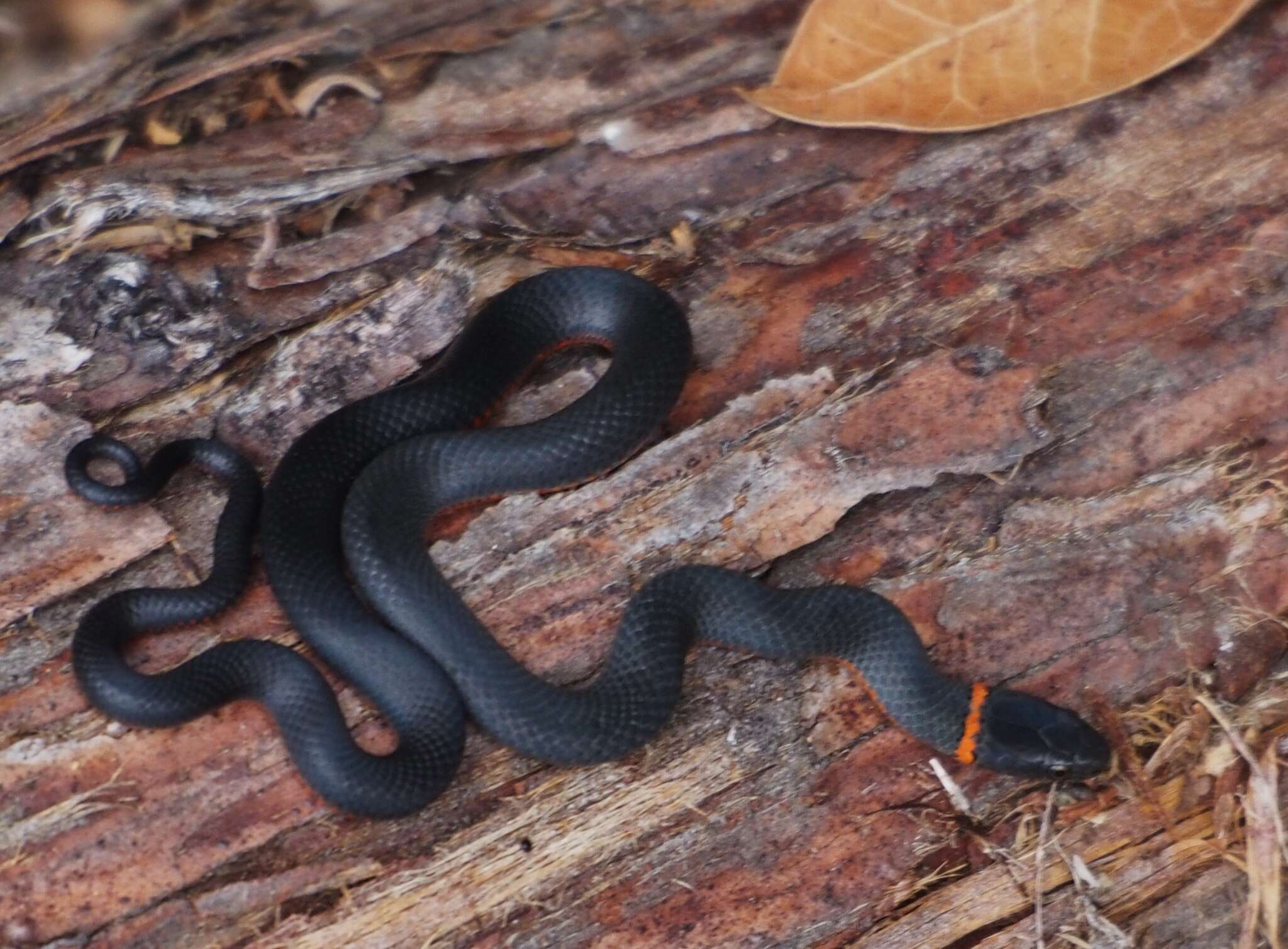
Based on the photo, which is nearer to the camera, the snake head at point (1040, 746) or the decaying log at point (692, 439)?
the decaying log at point (692, 439)

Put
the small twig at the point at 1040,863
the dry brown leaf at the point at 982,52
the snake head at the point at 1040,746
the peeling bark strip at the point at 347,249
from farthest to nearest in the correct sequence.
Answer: the peeling bark strip at the point at 347,249, the dry brown leaf at the point at 982,52, the snake head at the point at 1040,746, the small twig at the point at 1040,863

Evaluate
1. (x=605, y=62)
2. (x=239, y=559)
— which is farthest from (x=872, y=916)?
(x=605, y=62)

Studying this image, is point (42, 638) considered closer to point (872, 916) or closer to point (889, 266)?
point (872, 916)

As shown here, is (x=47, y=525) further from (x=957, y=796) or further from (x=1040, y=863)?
(x=1040, y=863)

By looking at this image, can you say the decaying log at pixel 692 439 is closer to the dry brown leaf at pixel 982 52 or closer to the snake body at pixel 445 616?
the snake body at pixel 445 616

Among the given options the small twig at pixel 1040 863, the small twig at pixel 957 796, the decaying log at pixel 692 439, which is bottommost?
the small twig at pixel 1040 863

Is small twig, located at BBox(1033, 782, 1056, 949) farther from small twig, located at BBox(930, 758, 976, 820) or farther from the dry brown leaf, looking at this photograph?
the dry brown leaf

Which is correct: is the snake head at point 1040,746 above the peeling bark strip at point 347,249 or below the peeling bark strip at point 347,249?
below

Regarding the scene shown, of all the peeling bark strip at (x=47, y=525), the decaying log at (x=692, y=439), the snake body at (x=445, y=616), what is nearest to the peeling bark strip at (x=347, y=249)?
the decaying log at (x=692, y=439)
